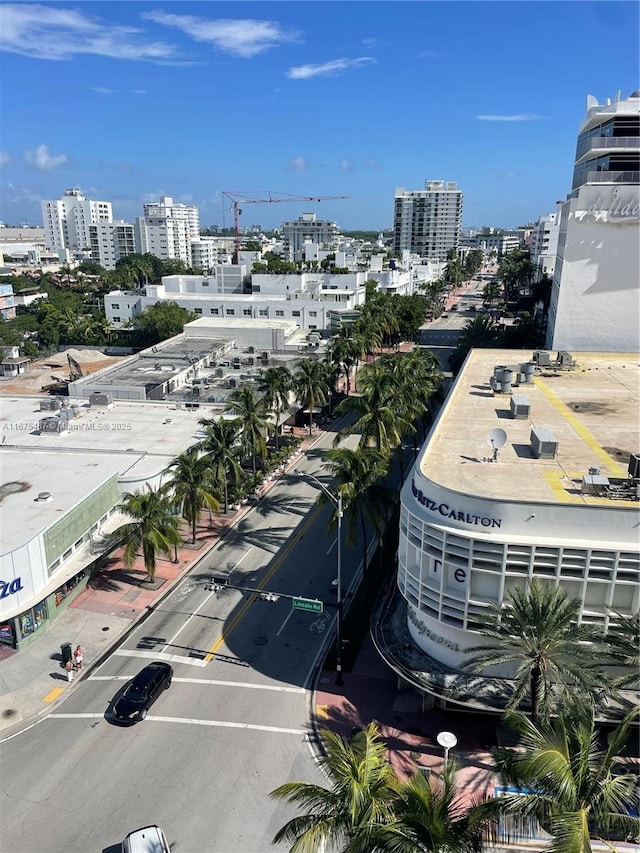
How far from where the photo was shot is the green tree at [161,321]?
348ft

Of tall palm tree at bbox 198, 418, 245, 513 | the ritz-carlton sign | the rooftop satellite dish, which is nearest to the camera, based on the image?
the ritz-carlton sign

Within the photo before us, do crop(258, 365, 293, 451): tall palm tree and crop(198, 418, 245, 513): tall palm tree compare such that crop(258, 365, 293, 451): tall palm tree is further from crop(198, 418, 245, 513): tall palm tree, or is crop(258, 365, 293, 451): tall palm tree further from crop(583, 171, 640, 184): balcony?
crop(583, 171, 640, 184): balcony

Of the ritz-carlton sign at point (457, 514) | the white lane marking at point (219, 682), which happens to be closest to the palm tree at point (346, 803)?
the ritz-carlton sign at point (457, 514)

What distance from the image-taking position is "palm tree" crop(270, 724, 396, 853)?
15070mm

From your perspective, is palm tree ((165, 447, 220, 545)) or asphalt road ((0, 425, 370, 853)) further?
palm tree ((165, 447, 220, 545))

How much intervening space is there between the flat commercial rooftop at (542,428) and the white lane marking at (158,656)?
15147 millimetres

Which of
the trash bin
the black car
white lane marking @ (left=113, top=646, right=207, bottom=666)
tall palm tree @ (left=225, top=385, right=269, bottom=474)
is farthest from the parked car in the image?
tall palm tree @ (left=225, top=385, right=269, bottom=474)

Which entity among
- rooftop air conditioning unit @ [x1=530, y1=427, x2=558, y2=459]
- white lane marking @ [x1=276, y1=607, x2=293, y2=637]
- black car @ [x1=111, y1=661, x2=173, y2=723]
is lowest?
white lane marking @ [x1=276, y1=607, x2=293, y2=637]

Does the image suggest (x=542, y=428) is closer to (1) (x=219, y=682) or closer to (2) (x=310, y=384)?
(1) (x=219, y=682)

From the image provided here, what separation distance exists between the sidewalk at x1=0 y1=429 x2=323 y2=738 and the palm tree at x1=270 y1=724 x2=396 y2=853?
1764cm

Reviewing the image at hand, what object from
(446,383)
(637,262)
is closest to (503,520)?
(637,262)

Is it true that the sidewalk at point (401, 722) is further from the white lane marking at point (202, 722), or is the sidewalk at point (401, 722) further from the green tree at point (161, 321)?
the green tree at point (161, 321)

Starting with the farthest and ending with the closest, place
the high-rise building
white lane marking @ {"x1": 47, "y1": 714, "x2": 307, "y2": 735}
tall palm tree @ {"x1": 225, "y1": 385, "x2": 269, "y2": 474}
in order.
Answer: the high-rise building, tall palm tree @ {"x1": 225, "y1": 385, "x2": 269, "y2": 474}, white lane marking @ {"x1": 47, "y1": 714, "x2": 307, "y2": 735}

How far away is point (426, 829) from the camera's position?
14812 millimetres
